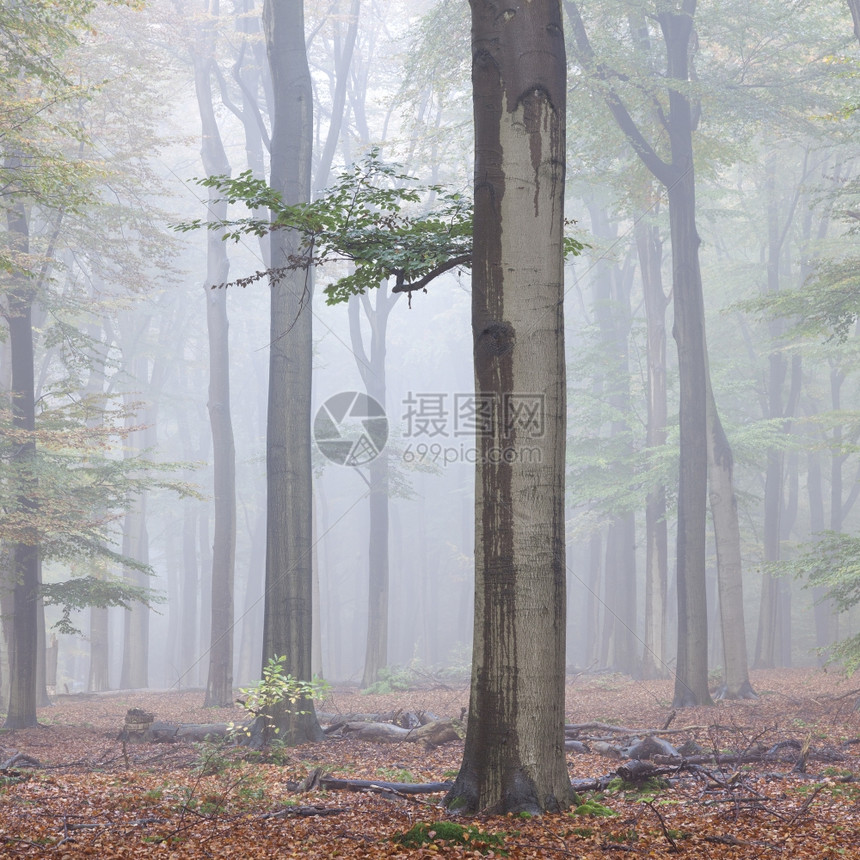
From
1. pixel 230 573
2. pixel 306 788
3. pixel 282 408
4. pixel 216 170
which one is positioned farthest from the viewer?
pixel 216 170

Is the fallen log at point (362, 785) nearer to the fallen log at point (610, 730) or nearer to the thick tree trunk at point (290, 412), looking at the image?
the thick tree trunk at point (290, 412)

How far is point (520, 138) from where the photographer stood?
5.33 metres

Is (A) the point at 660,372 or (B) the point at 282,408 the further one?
(A) the point at 660,372

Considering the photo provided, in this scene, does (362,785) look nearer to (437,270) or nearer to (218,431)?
(437,270)

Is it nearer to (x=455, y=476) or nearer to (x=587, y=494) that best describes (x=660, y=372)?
(x=587, y=494)

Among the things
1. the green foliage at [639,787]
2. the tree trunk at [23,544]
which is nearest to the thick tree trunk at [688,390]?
the green foliage at [639,787]

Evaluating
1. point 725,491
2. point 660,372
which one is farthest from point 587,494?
point 725,491

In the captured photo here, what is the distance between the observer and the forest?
5.12 meters

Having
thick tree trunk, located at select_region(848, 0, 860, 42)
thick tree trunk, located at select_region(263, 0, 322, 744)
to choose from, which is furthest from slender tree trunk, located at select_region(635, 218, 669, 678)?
thick tree trunk, located at select_region(263, 0, 322, 744)

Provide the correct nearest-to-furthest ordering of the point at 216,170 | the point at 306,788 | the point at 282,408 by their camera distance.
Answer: the point at 306,788 → the point at 282,408 → the point at 216,170

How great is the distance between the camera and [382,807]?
564 cm

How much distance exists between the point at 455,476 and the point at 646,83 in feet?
116

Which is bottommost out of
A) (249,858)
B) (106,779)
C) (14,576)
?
(106,779)

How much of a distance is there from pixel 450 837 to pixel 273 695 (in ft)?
15.8
